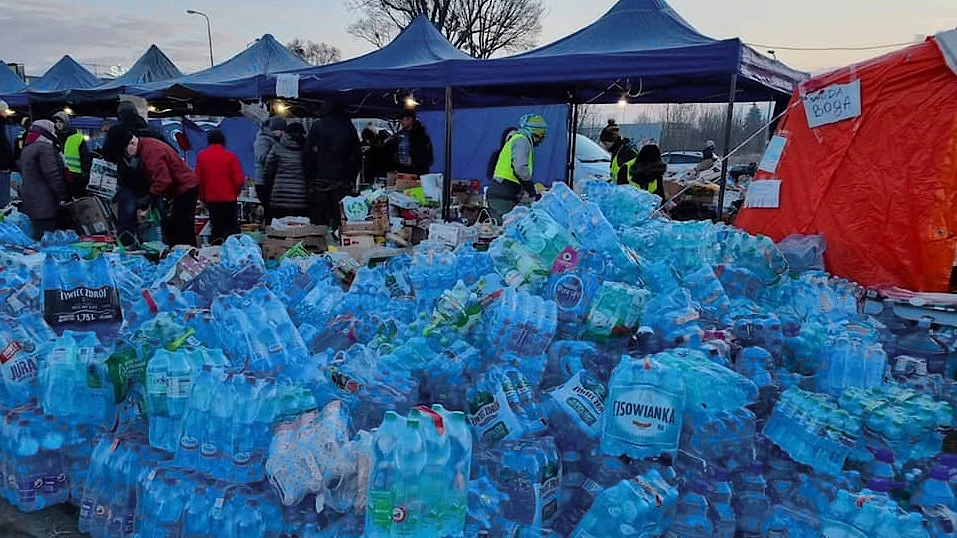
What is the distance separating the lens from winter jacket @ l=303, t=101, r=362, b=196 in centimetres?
844

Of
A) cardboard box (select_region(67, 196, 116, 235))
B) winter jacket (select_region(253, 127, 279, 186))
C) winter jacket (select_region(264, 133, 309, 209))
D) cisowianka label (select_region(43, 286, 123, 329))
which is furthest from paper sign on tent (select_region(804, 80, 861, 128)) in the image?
cardboard box (select_region(67, 196, 116, 235))

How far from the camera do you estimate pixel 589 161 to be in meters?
15.2

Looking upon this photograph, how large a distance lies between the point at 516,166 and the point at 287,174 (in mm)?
3506

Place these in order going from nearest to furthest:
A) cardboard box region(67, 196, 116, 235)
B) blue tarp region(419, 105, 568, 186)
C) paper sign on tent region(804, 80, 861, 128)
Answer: paper sign on tent region(804, 80, 861, 128) → cardboard box region(67, 196, 116, 235) → blue tarp region(419, 105, 568, 186)

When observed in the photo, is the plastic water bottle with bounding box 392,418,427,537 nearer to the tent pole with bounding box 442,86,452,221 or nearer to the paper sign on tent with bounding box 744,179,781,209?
the paper sign on tent with bounding box 744,179,781,209

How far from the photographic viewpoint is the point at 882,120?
475 cm

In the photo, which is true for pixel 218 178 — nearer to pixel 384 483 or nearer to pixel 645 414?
pixel 384 483

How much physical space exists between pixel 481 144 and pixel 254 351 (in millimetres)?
12598

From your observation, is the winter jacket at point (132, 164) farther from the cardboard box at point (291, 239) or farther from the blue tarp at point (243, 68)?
the blue tarp at point (243, 68)

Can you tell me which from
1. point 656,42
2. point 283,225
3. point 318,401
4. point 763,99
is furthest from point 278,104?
point 318,401

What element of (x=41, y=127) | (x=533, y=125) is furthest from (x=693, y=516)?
(x=41, y=127)

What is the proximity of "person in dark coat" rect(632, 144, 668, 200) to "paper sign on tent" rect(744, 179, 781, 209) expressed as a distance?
3184mm

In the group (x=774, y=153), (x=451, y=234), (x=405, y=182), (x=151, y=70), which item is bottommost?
(x=451, y=234)

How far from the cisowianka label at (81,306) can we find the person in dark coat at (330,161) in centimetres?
534
